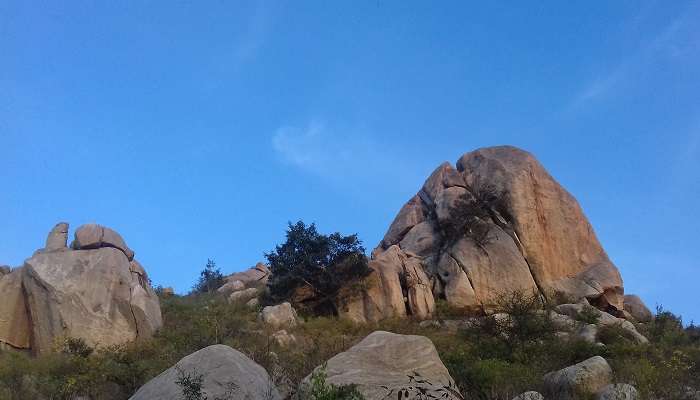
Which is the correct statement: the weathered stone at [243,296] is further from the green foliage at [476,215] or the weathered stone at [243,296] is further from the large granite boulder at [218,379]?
the large granite boulder at [218,379]

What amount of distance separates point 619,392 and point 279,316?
62.5ft

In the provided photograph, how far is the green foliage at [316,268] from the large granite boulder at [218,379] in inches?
839

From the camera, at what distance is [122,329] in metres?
27.4

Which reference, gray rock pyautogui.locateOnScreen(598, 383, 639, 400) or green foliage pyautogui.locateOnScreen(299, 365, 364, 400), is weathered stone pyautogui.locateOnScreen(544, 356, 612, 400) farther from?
green foliage pyautogui.locateOnScreen(299, 365, 364, 400)

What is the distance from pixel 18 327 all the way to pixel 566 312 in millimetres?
24377

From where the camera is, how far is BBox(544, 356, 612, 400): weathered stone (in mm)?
15672

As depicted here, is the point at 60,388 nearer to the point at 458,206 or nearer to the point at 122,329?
the point at 122,329

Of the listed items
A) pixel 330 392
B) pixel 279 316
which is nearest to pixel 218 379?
pixel 330 392

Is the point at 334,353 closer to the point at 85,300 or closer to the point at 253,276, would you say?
the point at 85,300

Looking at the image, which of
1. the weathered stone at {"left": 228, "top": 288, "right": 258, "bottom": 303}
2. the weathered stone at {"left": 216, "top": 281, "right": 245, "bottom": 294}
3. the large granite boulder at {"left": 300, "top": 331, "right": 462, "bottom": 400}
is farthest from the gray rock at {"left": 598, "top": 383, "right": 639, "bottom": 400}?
the weathered stone at {"left": 216, "top": 281, "right": 245, "bottom": 294}

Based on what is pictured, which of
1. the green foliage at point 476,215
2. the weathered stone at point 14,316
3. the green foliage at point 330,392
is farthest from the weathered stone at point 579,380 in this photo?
the weathered stone at point 14,316

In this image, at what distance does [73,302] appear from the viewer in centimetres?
2723

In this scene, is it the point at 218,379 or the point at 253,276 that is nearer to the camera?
the point at 218,379

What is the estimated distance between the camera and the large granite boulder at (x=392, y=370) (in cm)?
1161
